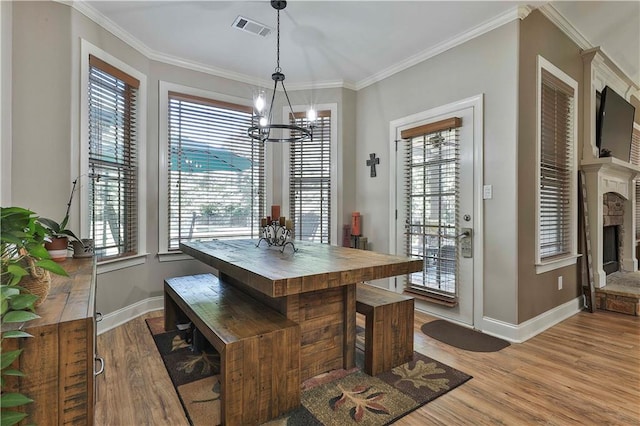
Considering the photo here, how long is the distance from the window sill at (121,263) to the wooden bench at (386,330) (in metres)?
2.32

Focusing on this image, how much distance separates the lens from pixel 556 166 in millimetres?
3273

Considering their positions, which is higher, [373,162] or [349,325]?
[373,162]

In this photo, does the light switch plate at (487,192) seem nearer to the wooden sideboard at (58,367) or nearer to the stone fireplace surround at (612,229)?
the stone fireplace surround at (612,229)

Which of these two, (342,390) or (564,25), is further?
(564,25)

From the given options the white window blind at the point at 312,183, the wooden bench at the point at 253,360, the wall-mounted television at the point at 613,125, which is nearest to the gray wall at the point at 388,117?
the wall-mounted television at the point at 613,125

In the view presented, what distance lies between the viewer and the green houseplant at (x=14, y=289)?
92 cm

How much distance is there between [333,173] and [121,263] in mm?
2598

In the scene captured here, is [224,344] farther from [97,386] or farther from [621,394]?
[621,394]

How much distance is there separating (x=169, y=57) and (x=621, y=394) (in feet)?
15.6

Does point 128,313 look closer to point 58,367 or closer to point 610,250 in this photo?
point 58,367

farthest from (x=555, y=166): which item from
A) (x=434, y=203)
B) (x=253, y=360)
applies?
(x=253, y=360)

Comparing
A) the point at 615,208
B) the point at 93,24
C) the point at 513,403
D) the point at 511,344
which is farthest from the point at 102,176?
the point at 615,208

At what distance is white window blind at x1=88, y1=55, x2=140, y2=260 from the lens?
9.53 feet

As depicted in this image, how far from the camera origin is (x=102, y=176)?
9.80 feet
